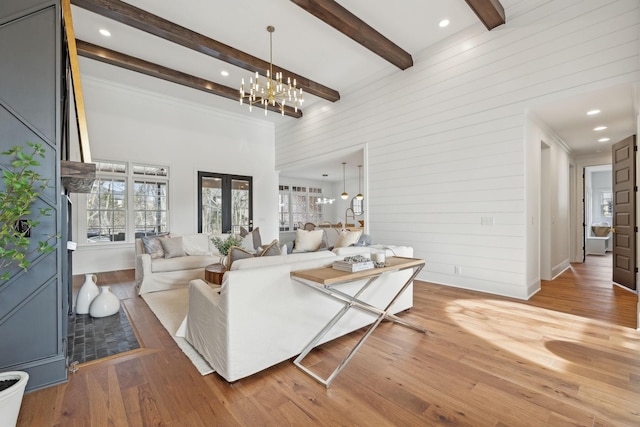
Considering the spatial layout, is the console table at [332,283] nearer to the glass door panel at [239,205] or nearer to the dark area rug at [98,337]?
the dark area rug at [98,337]

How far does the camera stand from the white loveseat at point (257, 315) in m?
1.96

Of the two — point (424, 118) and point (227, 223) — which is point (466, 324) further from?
point (227, 223)

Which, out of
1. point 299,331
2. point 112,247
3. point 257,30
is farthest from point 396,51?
point 112,247

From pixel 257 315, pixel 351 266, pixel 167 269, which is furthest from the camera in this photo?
pixel 167 269

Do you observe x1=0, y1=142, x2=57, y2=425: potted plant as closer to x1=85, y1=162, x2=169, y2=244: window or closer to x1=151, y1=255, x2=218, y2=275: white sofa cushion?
x1=151, y1=255, x2=218, y2=275: white sofa cushion

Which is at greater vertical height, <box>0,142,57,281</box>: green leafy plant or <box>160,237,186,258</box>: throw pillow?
<box>0,142,57,281</box>: green leafy plant

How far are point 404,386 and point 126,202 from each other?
6.73m

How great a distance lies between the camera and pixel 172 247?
4.84 meters

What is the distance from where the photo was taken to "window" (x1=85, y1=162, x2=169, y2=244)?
239 inches

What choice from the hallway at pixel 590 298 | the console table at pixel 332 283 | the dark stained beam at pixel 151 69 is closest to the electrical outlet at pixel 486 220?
the hallway at pixel 590 298

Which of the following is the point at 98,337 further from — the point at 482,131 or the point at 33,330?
the point at 482,131

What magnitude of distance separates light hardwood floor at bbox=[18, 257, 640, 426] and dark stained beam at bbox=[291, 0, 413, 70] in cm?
394

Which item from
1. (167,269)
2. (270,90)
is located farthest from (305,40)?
(167,269)

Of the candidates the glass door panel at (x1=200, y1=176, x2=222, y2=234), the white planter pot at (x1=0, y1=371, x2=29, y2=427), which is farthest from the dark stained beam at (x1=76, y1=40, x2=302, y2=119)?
the white planter pot at (x1=0, y1=371, x2=29, y2=427)
